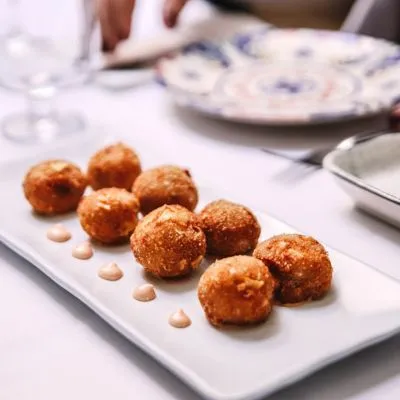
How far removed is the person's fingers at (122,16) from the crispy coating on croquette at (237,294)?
2.94 feet

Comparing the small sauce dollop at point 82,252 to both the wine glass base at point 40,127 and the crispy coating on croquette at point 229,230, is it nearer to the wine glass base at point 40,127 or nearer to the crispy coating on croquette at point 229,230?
the crispy coating on croquette at point 229,230

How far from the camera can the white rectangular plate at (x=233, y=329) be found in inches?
25.3

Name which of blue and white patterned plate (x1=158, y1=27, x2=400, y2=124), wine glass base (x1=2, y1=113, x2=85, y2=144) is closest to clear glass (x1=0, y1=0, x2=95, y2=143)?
wine glass base (x1=2, y1=113, x2=85, y2=144)

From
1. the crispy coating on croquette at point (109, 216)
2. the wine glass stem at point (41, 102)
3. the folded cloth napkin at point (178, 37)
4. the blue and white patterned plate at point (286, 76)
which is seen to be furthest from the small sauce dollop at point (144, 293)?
the folded cloth napkin at point (178, 37)

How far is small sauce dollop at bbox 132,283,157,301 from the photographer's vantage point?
2.50 feet

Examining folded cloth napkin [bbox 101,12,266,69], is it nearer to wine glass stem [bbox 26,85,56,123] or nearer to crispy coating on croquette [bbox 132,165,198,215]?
wine glass stem [bbox 26,85,56,123]

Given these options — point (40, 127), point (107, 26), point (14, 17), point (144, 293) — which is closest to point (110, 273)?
point (144, 293)

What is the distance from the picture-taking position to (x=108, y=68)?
150 centimetres

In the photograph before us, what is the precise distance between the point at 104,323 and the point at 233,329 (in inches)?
5.1

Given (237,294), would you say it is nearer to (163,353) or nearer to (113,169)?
(163,353)

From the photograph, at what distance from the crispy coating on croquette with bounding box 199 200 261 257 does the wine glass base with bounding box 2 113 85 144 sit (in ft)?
1.59

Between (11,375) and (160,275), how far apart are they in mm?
171

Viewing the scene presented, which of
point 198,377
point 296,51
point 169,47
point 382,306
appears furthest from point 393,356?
point 169,47

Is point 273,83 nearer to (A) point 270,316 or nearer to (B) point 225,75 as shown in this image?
(B) point 225,75
